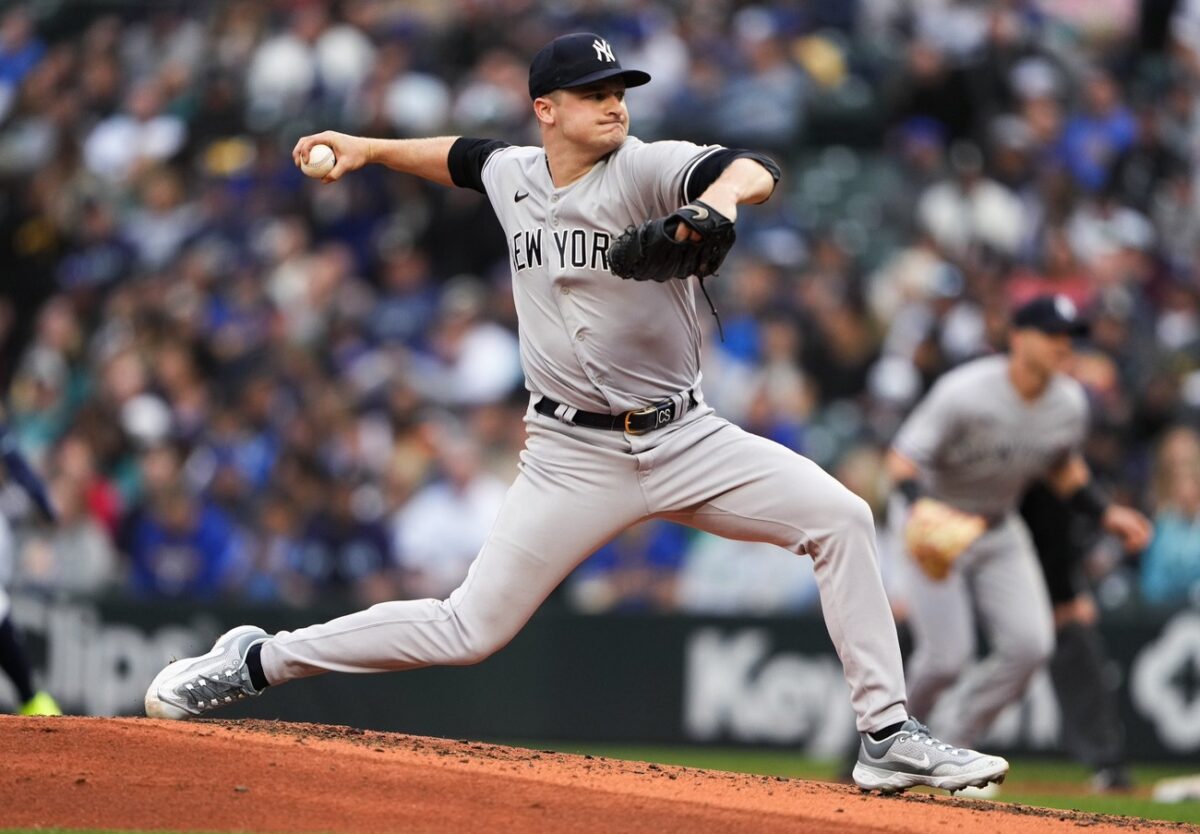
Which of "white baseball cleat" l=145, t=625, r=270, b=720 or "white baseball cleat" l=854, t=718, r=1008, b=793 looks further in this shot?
"white baseball cleat" l=145, t=625, r=270, b=720

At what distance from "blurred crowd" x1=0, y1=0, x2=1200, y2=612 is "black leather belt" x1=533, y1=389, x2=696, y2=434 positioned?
5.92 m

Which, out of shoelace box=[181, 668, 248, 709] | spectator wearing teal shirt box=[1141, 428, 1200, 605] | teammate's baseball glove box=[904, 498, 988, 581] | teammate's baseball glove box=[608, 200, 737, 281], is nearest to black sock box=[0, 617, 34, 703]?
shoelace box=[181, 668, 248, 709]

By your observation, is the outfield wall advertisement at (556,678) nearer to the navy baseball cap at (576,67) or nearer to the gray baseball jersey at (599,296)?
the gray baseball jersey at (599,296)

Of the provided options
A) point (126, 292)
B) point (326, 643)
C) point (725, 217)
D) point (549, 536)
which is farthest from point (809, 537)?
point (126, 292)

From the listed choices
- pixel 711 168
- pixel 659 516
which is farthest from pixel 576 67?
pixel 659 516

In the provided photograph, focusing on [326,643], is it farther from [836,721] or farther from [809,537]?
[836,721]

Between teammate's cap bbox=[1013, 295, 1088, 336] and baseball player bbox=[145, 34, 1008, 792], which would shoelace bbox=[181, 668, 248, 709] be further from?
teammate's cap bbox=[1013, 295, 1088, 336]

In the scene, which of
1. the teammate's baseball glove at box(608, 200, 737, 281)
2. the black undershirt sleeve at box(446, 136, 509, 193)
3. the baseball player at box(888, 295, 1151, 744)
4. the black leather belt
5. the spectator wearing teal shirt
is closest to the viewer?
the teammate's baseball glove at box(608, 200, 737, 281)

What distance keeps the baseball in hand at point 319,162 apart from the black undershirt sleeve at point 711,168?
1.38m

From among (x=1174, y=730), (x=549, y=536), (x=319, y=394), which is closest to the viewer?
(x=549, y=536)

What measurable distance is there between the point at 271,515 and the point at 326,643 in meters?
6.88

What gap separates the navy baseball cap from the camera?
5.56 meters

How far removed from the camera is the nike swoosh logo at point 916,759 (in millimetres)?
5582

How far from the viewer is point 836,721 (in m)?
11.2
